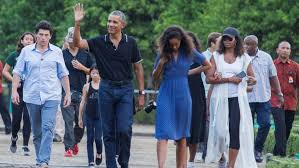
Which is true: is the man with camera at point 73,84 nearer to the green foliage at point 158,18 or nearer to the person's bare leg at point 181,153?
the person's bare leg at point 181,153

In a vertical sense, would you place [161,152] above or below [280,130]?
below

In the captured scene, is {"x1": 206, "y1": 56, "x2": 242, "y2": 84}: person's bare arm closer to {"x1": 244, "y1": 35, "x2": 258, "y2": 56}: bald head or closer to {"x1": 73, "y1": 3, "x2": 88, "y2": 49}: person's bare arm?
{"x1": 73, "y1": 3, "x2": 88, "y2": 49}: person's bare arm

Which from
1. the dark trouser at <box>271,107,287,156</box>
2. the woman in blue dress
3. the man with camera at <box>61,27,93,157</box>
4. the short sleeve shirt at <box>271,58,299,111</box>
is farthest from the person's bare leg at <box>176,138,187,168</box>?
the short sleeve shirt at <box>271,58,299,111</box>

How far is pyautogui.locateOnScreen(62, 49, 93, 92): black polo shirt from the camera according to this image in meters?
18.8

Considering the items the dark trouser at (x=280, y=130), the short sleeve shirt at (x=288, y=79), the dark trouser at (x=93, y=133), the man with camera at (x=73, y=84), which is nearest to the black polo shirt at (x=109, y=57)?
the dark trouser at (x=93, y=133)

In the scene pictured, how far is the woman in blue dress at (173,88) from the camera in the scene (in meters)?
13.9

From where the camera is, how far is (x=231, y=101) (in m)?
15.2

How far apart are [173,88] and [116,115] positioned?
85 centimetres

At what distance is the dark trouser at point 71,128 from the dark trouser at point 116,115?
448 cm

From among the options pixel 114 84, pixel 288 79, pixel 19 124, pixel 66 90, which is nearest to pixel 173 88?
pixel 114 84

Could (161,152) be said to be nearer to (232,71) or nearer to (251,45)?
(232,71)

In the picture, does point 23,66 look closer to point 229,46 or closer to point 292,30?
point 229,46

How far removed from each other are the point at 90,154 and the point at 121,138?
7.43ft

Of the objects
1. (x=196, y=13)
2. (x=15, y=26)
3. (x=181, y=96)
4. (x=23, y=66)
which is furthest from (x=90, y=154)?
(x=15, y=26)
